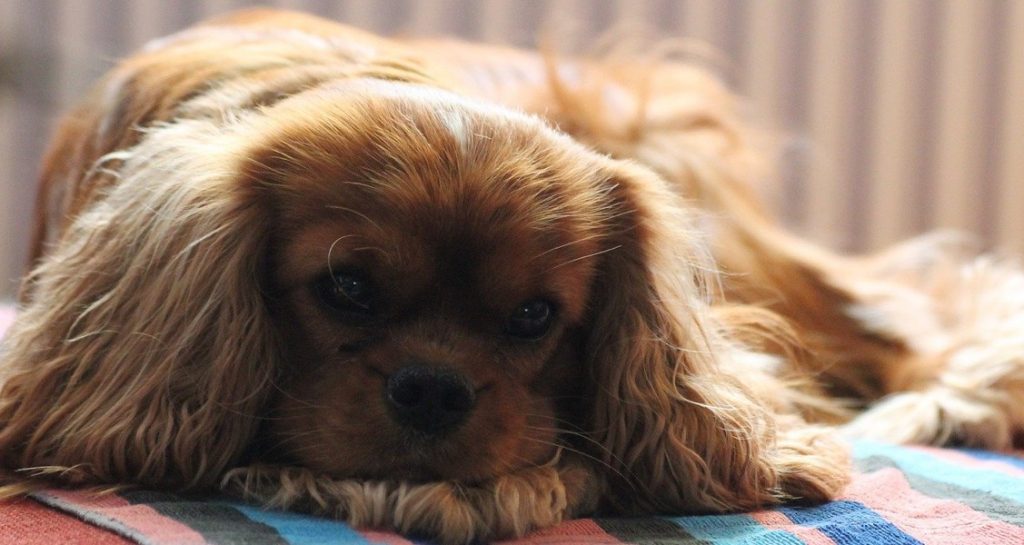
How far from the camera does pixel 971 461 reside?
215cm

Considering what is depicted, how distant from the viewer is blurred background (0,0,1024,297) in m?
4.06

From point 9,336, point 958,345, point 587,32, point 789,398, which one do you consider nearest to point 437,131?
point 9,336

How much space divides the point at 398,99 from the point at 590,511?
0.63 m

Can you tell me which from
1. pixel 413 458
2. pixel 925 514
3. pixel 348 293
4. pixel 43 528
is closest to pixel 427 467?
pixel 413 458

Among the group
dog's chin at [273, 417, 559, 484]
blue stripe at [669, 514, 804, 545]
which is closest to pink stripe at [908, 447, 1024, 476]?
blue stripe at [669, 514, 804, 545]

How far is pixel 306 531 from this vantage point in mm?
1507

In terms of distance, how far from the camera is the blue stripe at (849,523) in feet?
5.18

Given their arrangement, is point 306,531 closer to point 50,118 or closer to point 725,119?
point 725,119

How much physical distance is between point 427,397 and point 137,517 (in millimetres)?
365

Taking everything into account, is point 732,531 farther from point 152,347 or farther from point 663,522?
point 152,347

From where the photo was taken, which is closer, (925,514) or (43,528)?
(43,528)

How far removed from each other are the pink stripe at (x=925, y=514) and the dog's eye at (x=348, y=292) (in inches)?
28.7

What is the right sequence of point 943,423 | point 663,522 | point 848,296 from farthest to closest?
point 848,296 → point 943,423 → point 663,522

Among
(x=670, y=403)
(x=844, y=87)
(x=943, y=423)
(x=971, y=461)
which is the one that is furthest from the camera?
(x=844, y=87)
